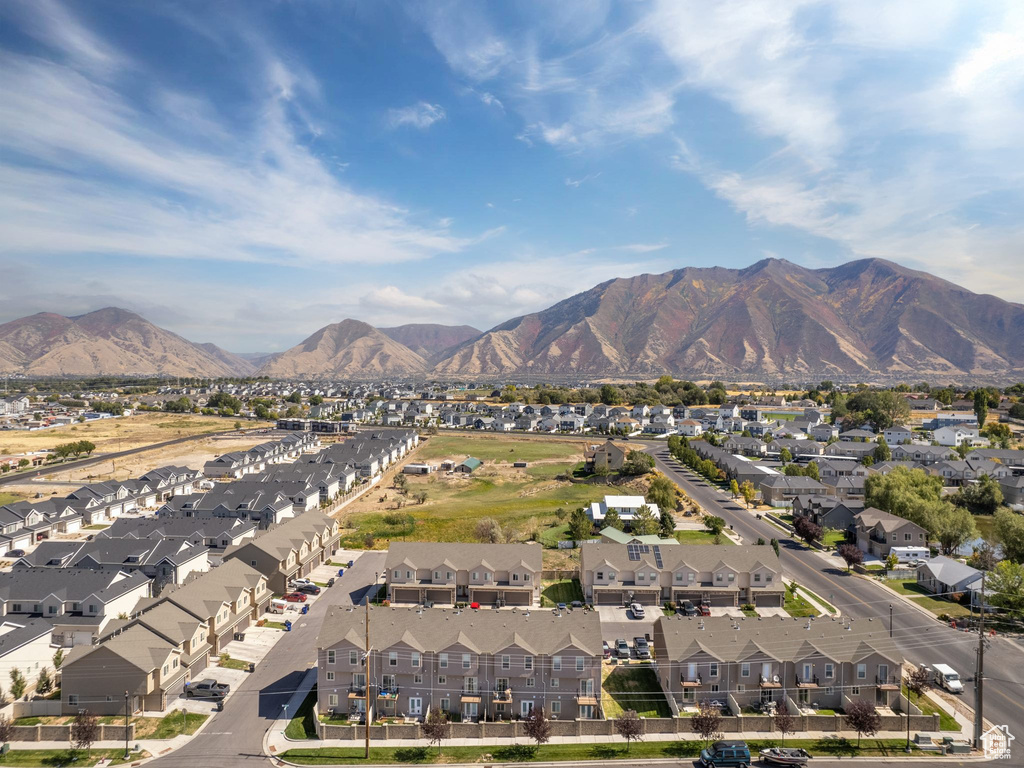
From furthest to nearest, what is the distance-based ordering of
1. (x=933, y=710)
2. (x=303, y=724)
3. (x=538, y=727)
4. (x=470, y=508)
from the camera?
(x=470, y=508)
(x=933, y=710)
(x=303, y=724)
(x=538, y=727)

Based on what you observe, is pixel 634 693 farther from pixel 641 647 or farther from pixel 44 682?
pixel 44 682

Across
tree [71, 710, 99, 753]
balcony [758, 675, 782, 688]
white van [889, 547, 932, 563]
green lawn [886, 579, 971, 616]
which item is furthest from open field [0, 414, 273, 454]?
white van [889, 547, 932, 563]

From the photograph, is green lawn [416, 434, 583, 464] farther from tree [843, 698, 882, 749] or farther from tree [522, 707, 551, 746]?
tree [843, 698, 882, 749]

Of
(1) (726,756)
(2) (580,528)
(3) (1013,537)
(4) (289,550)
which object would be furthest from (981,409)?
(4) (289,550)

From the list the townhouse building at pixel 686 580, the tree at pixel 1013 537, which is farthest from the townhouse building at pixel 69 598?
the tree at pixel 1013 537

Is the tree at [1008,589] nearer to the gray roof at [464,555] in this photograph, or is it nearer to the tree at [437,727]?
the gray roof at [464,555]

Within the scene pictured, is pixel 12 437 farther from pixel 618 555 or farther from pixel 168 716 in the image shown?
pixel 618 555
